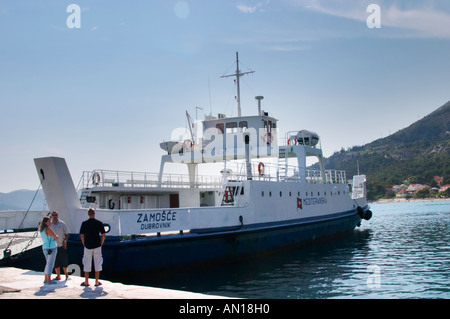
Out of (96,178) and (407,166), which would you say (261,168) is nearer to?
(96,178)

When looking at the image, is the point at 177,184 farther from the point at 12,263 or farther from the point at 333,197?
the point at 333,197

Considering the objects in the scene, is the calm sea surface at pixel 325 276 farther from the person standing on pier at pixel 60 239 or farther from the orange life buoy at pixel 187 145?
the orange life buoy at pixel 187 145

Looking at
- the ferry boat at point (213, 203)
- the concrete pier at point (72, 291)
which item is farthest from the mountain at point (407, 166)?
the concrete pier at point (72, 291)

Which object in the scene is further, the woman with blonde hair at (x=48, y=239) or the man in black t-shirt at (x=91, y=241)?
the woman with blonde hair at (x=48, y=239)

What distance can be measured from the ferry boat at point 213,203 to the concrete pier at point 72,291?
3.86 m

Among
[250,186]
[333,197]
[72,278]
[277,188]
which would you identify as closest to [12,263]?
[72,278]

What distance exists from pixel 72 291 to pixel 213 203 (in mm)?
12366

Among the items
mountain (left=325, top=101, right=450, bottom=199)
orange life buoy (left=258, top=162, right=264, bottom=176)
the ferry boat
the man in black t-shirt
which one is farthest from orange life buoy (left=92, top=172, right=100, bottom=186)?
mountain (left=325, top=101, right=450, bottom=199)

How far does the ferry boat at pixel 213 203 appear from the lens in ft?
41.6

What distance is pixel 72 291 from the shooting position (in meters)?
7.60

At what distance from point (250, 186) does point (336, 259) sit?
191 inches

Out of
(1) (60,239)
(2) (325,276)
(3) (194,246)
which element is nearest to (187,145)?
(3) (194,246)

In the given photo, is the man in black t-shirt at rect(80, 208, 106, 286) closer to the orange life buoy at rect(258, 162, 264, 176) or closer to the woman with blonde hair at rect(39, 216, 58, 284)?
the woman with blonde hair at rect(39, 216, 58, 284)
